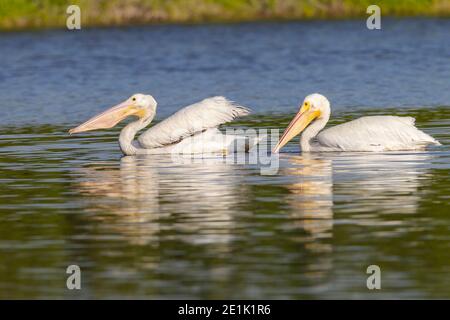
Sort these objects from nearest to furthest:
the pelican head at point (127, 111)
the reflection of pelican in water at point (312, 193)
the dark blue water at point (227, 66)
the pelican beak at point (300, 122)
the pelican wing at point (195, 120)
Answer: the reflection of pelican in water at point (312, 193)
the pelican wing at point (195, 120)
the pelican beak at point (300, 122)
the pelican head at point (127, 111)
the dark blue water at point (227, 66)

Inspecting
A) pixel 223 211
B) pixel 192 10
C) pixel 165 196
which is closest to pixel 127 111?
pixel 165 196

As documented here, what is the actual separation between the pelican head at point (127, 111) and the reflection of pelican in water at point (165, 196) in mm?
1325

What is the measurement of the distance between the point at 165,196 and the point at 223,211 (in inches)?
44.9

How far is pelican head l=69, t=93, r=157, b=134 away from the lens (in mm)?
17203

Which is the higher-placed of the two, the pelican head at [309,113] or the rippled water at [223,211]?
the pelican head at [309,113]

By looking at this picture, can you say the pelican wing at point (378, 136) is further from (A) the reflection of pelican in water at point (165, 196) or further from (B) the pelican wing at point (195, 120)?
(A) the reflection of pelican in water at point (165, 196)

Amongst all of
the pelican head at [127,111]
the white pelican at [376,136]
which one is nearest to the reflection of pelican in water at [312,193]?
the white pelican at [376,136]

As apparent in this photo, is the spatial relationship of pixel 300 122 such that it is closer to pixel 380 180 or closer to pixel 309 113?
pixel 309 113

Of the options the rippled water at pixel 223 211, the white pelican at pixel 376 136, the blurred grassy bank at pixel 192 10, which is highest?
the blurred grassy bank at pixel 192 10

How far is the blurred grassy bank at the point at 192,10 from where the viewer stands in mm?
48719

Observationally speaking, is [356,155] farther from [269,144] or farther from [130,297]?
[130,297]

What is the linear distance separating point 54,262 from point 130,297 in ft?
4.20

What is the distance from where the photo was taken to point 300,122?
54.3 ft

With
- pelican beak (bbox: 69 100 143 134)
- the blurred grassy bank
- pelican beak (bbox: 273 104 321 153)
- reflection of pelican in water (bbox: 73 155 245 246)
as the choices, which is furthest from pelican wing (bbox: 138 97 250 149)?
the blurred grassy bank
